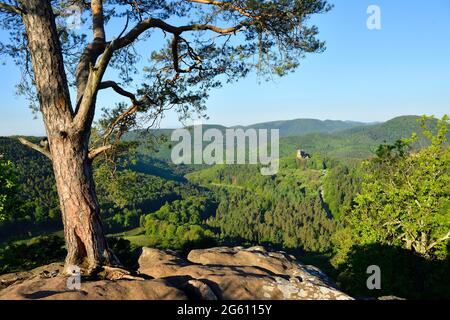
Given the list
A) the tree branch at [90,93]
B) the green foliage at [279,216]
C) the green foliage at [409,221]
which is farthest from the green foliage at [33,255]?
the green foliage at [279,216]

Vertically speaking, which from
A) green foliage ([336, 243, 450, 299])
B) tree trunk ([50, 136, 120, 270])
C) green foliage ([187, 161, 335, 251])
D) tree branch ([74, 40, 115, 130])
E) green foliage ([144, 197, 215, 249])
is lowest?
green foliage ([187, 161, 335, 251])

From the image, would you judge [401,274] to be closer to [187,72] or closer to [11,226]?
[187,72]

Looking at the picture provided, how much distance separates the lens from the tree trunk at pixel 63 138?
6336 millimetres

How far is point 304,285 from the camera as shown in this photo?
5.74 m

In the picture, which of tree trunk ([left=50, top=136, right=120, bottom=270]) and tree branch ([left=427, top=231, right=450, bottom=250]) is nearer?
tree trunk ([left=50, top=136, right=120, bottom=270])

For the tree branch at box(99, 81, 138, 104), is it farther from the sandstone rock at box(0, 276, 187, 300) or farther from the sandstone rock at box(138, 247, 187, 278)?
the sandstone rock at box(0, 276, 187, 300)

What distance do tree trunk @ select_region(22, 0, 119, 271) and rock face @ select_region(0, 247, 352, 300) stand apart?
2.50 feet

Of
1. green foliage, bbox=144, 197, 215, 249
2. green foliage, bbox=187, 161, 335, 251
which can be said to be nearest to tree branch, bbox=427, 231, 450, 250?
green foliage, bbox=144, 197, 215, 249

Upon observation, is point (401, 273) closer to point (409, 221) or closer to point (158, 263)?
point (409, 221)

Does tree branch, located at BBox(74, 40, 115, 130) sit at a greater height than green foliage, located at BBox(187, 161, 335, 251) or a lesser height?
greater

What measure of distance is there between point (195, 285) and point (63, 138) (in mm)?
3914

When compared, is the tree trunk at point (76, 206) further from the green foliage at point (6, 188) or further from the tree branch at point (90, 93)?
the green foliage at point (6, 188)

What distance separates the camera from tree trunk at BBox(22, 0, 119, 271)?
634 cm
